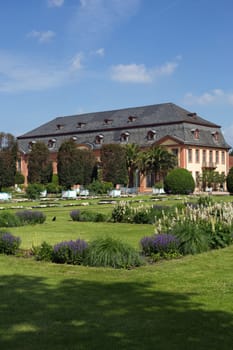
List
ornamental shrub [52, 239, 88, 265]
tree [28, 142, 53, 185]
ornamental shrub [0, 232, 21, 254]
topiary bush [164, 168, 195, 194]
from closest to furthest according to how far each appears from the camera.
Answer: ornamental shrub [52, 239, 88, 265] → ornamental shrub [0, 232, 21, 254] → topiary bush [164, 168, 195, 194] → tree [28, 142, 53, 185]

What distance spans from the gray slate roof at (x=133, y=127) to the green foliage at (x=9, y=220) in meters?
45.8

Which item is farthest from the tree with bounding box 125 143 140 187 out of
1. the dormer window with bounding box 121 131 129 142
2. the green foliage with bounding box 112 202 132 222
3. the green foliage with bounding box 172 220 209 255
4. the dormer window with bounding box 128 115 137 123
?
the green foliage with bounding box 172 220 209 255

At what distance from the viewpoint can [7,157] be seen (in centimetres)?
4866

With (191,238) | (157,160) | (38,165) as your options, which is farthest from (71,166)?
(191,238)

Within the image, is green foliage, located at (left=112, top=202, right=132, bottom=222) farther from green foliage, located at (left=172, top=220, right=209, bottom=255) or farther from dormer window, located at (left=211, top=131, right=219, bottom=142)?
dormer window, located at (left=211, top=131, right=219, bottom=142)

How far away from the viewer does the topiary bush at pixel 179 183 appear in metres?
50.2

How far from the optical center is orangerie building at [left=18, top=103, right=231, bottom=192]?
65.3m

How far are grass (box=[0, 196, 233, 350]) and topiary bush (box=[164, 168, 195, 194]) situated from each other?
39.0m

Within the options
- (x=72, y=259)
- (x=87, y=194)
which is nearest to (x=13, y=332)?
(x=72, y=259)

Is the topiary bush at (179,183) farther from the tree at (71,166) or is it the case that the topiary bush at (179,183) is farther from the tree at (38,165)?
the tree at (38,165)

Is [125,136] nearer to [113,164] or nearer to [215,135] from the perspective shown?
[215,135]

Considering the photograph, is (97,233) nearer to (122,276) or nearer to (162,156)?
(122,276)

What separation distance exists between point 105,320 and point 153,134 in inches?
2412

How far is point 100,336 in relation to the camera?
5.85 metres
